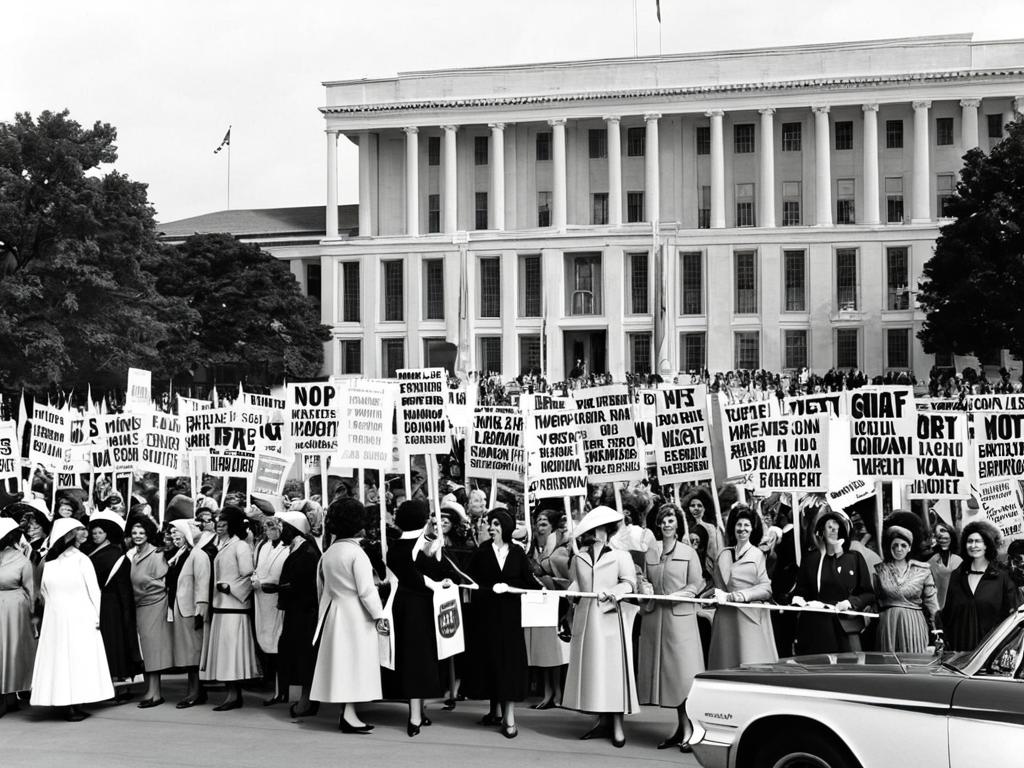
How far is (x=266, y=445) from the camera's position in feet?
61.6

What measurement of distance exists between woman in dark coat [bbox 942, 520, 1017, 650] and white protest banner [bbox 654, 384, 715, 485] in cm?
394

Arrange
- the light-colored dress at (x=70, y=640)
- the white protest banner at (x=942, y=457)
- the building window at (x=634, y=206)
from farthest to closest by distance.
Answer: the building window at (x=634, y=206), the white protest banner at (x=942, y=457), the light-colored dress at (x=70, y=640)

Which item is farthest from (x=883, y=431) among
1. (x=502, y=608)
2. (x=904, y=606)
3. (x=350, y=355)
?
(x=350, y=355)

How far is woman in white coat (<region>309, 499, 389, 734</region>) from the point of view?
10797mm

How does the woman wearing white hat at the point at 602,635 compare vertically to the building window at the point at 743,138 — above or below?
below

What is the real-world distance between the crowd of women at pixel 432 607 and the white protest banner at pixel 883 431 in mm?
1096

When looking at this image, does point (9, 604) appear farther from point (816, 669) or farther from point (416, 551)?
point (816, 669)

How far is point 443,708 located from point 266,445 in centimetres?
745

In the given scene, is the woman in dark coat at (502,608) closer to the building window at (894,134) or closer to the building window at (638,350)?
the building window at (638,350)

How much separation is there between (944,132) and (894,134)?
2424mm

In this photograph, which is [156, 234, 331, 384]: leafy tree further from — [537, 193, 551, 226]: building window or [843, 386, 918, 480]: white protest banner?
[843, 386, 918, 480]: white protest banner

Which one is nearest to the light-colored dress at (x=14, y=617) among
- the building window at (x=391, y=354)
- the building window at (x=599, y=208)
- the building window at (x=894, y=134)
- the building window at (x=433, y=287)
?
the building window at (x=433, y=287)

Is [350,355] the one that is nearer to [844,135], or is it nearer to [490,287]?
[490,287]

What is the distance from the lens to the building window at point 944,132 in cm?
7112
